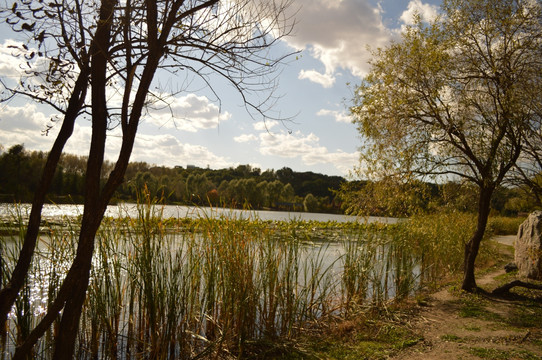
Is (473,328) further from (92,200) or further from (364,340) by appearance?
(92,200)

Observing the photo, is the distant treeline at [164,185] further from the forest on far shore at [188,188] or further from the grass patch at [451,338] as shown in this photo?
the grass patch at [451,338]

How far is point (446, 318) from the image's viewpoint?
193 inches

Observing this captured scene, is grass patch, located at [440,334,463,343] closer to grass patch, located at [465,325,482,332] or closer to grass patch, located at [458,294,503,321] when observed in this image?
grass patch, located at [465,325,482,332]

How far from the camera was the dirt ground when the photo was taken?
12.1 feet

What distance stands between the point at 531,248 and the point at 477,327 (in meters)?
3.39

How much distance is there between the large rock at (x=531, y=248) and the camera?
691 cm

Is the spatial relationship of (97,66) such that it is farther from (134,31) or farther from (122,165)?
(122,165)

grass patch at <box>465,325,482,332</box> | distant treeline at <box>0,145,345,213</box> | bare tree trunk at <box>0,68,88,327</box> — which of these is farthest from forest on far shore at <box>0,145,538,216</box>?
grass patch at <box>465,325,482,332</box>

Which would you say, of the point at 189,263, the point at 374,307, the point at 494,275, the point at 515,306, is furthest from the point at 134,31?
the point at 494,275

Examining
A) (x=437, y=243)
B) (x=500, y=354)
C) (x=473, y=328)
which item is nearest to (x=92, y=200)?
(x=500, y=354)

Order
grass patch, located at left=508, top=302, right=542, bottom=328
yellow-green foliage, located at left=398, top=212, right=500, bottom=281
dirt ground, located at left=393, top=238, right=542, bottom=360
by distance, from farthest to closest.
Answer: yellow-green foliage, located at left=398, top=212, right=500, bottom=281, grass patch, located at left=508, top=302, right=542, bottom=328, dirt ground, located at left=393, top=238, right=542, bottom=360

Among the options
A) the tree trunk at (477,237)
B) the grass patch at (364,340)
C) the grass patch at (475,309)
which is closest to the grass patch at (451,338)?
the grass patch at (364,340)

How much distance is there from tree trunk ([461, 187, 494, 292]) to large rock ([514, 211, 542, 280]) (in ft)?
4.68

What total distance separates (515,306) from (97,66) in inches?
236
